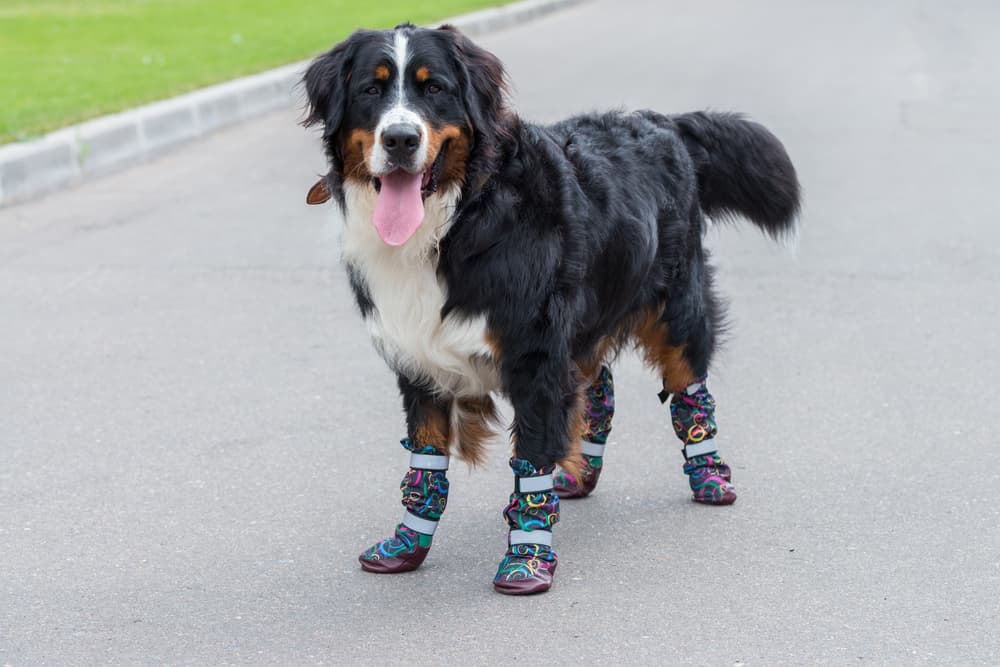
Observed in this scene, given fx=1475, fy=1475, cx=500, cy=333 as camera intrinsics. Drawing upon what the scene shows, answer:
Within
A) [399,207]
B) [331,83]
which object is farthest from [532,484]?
[331,83]

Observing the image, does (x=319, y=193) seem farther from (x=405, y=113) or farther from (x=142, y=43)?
(x=142, y=43)

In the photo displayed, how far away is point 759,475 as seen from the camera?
5.04 m

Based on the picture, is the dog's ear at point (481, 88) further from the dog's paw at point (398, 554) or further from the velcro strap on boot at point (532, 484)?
the dog's paw at point (398, 554)

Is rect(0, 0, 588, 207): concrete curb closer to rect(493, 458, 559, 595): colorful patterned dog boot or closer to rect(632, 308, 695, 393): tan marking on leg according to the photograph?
rect(632, 308, 695, 393): tan marking on leg

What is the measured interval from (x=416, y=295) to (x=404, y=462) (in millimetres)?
1318

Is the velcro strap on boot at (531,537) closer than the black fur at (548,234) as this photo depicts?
No

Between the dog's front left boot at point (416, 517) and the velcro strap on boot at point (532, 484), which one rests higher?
the velcro strap on boot at point (532, 484)

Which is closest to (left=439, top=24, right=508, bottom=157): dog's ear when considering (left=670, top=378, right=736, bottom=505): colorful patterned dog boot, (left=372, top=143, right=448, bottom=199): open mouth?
(left=372, top=143, right=448, bottom=199): open mouth

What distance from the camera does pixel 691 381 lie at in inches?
188

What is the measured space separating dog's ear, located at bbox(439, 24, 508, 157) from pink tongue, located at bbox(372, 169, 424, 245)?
0.76 ft

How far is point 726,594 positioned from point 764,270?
3.98 metres

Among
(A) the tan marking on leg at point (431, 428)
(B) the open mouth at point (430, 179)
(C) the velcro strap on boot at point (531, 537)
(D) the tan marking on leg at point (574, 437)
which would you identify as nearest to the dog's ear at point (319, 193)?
(B) the open mouth at point (430, 179)

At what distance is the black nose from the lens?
3639mm

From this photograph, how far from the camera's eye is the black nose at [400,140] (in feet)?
11.9
